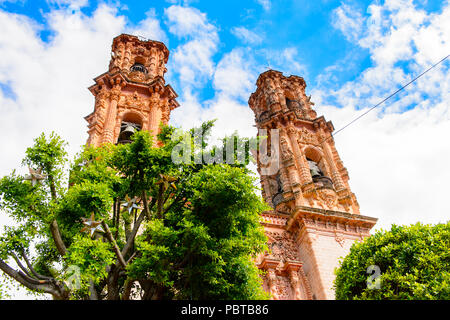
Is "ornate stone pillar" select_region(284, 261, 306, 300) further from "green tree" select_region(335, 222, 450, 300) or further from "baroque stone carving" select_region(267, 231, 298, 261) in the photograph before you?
"green tree" select_region(335, 222, 450, 300)

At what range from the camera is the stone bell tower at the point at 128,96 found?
1906 centimetres

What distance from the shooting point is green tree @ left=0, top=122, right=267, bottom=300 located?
8.42 m

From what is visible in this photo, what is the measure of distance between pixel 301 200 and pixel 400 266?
356 inches

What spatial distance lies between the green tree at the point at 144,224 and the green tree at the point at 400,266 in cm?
292

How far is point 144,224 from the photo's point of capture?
9.77 m

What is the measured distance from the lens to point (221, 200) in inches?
371

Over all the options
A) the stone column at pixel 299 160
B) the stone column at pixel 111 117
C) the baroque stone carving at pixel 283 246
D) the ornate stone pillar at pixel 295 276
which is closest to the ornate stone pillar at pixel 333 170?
the stone column at pixel 299 160

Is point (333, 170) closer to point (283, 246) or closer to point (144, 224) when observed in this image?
point (283, 246)

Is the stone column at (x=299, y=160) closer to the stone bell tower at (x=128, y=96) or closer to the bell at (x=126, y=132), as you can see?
the stone bell tower at (x=128, y=96)

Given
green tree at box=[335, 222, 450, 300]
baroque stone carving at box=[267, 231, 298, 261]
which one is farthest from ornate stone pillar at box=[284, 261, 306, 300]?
green tree at box=[335, 222, 450, 300]

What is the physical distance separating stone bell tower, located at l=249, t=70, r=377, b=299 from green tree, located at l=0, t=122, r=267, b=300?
2869 millimetres

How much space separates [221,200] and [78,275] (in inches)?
141
